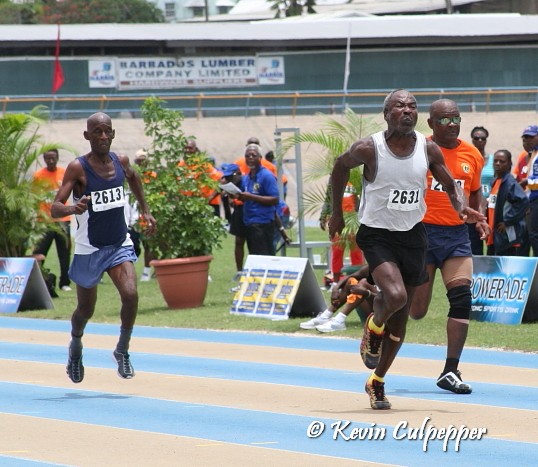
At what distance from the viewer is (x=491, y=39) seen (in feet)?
171

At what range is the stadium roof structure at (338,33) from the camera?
50.8 m

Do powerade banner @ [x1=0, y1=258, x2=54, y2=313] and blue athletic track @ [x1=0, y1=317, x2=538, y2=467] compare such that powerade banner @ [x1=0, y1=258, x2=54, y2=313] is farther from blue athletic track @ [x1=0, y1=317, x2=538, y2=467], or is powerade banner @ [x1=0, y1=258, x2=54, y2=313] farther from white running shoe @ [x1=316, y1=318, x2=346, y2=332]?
white running shoe @ [x1=316, y1=318, x2=346, y2=332]

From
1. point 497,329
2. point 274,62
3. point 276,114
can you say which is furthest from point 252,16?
point 497,329

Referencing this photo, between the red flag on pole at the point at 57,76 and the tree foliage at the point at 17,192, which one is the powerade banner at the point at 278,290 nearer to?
the tree foliage at the point at 17,192

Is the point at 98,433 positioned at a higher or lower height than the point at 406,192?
lower

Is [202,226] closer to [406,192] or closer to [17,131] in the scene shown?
[17,131]

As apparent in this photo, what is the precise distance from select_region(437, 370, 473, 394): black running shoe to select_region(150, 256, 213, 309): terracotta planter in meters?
7.43

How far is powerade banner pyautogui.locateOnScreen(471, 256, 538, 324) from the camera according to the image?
13742 millimetres

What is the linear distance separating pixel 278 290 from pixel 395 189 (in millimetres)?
7132

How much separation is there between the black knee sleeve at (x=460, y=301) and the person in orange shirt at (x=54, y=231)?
411 inches

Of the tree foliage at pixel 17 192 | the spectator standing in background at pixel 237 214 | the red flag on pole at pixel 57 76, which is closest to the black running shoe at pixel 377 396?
the spectator standing in background at pixel 237 214

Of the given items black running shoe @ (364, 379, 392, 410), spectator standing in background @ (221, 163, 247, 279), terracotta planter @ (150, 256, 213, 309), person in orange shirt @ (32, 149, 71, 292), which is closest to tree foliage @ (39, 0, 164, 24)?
person in orange shirt @ (32, 149, 71, 292)

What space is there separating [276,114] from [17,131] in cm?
2641

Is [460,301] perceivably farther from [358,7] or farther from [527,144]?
[358,7]
